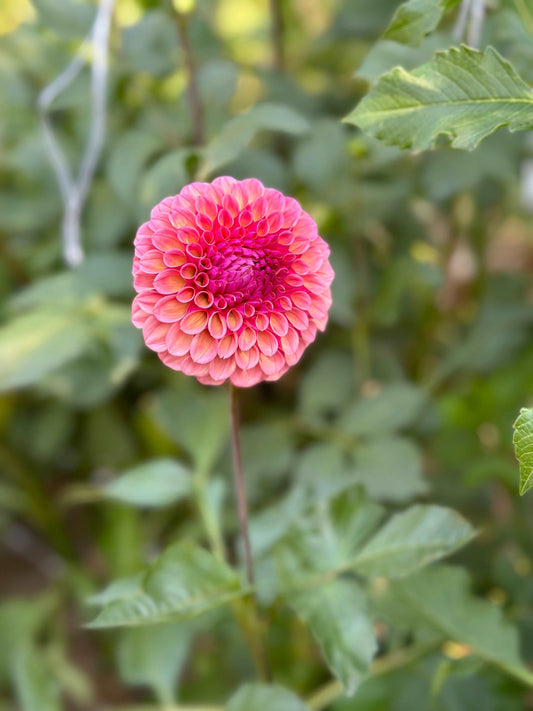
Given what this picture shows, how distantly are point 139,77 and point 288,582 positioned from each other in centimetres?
50

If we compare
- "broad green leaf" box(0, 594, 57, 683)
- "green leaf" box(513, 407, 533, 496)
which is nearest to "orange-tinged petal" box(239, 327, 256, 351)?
"green leaf" box(513, 407, 533, 496)

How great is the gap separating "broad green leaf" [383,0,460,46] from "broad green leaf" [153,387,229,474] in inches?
14.1

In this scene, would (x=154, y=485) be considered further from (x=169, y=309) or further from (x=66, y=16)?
(x=66, y=16)

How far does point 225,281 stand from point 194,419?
0.34m

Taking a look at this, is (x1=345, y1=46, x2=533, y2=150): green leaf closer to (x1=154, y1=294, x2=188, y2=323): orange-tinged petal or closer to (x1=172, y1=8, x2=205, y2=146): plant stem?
(x1=154, y1=294, x2=188, y2=323): orange-tinged petal

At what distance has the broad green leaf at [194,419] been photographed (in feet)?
2.03

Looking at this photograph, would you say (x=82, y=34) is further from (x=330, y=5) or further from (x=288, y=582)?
(x=288, y=582)

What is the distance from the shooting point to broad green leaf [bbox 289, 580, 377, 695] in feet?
1.29

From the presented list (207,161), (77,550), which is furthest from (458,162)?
(77,550)

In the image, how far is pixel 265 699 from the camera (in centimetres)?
44

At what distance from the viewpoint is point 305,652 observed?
0.69 m

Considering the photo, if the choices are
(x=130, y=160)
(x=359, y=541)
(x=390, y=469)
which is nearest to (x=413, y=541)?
(x=359, y=541)

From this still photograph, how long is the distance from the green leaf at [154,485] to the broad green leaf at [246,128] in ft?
0.68

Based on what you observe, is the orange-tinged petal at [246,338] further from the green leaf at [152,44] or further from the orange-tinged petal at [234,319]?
the green leaf at [152,44]
